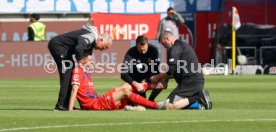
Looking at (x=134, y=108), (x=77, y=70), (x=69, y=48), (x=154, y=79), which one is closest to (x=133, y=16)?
(x=154, y=79)

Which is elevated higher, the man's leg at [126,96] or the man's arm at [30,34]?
the man's arm at [30,34]

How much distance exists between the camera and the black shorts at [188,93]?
17156 millimetres

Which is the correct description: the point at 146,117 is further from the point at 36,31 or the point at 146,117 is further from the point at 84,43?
the point at 36,31

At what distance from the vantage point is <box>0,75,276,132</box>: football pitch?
1343cm

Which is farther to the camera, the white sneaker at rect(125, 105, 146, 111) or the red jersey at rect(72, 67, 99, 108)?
the red jersey at rect(72, 67, 99, 108)

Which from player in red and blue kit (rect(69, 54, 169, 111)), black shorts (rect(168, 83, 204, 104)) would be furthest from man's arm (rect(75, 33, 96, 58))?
black shorts (rect(168, 83, 204, 104))

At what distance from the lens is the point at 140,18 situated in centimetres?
3744

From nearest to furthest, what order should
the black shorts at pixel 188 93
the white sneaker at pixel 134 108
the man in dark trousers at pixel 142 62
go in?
the white sneaker at pixel 134 108 < the black shorts at pixel 188 93 < the man in dark trousers at pixel 142 62

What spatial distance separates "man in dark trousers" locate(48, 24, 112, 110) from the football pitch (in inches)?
18.6

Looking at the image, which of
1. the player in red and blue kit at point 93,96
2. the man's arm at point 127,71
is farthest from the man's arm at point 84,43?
the man's arm at point 127,71

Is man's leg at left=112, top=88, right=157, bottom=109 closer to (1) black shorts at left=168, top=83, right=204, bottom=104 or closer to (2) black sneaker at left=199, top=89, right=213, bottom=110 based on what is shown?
(1) black shorts at left=168, top=83, right=204, bottom=104

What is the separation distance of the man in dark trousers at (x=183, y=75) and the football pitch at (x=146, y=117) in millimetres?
428

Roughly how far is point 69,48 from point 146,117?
9.71 ft

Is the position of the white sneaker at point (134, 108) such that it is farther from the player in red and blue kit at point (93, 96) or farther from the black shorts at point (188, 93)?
the black shorts at point (188, 93)
